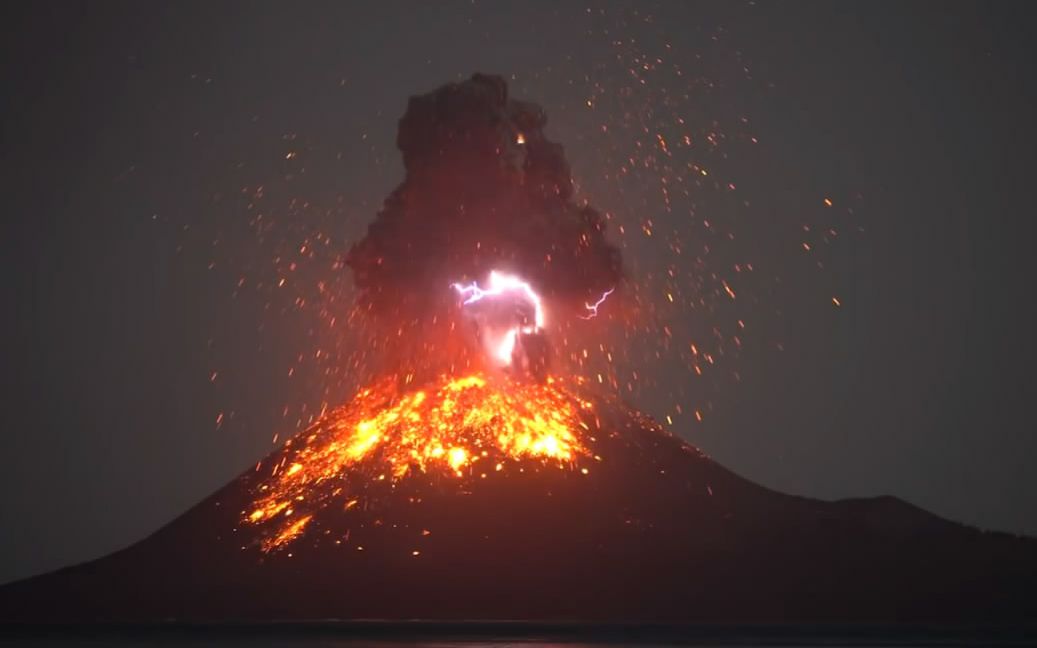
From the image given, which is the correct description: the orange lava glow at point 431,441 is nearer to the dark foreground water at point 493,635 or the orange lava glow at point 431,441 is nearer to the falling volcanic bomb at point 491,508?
the falling volcanic bomb at point 491,508

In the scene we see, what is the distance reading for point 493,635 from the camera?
56375 mm

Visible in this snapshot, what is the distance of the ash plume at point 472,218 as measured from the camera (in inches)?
4109

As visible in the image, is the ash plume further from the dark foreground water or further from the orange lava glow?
the dark foreground water

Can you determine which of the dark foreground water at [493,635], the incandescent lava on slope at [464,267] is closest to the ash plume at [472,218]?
the incandescent lava on slope at [464,267]

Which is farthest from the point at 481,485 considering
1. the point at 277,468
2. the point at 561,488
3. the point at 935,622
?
the point at 935,622

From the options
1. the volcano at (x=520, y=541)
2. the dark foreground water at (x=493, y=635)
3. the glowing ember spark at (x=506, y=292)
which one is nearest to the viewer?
the dark foreground water at (x=493, y=635)

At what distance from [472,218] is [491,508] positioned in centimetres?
2254

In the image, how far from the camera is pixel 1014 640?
5294 centimetres

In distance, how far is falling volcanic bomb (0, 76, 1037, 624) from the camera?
283 feet

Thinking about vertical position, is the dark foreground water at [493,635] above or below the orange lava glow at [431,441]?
below

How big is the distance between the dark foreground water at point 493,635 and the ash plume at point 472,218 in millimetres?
41229

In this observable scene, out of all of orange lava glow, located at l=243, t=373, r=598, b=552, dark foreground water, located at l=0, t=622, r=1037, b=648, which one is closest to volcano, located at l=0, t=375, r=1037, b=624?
orange lava glow, located at l=243, t=373, r=598, b=552

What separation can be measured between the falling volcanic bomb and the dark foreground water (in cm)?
1448

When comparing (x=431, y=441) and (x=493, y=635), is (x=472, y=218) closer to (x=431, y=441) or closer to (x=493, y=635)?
(x=431, y=441)
